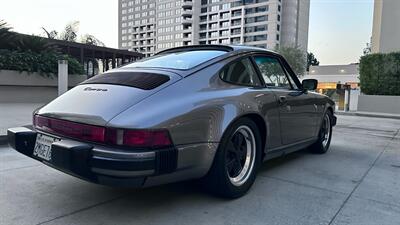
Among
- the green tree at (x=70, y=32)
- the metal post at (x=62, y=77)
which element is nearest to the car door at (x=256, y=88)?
the metal post at (x=62, y=77)

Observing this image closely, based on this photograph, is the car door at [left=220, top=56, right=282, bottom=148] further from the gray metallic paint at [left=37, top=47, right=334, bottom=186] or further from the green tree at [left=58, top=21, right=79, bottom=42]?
the green tree at [left=58, top=21, right=79, bottom=42]

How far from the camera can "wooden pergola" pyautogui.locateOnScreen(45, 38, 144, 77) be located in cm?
2520

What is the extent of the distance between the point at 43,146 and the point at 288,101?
2561 mm

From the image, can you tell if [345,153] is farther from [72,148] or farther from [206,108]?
[72,148]

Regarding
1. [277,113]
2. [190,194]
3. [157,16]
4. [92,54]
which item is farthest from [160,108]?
[157,16]

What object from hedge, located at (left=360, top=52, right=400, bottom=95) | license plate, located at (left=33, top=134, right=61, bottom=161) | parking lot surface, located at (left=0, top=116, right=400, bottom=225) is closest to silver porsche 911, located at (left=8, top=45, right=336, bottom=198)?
license plate, located at (left=33, top=134, right=61, bottom=161)

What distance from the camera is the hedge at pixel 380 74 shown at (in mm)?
13742

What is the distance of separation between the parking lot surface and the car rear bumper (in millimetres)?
417

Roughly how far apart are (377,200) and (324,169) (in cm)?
111

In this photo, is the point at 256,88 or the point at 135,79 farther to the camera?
the point at 256,88

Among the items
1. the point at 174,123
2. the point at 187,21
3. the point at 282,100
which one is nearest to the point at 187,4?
the point at 187,21

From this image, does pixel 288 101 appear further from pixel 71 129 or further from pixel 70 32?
pixel 70 32

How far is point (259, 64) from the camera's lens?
11.8 feet

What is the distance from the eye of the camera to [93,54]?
2997 centimetres
